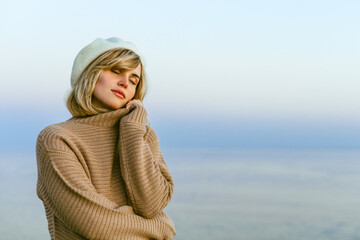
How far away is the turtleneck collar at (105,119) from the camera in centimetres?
203

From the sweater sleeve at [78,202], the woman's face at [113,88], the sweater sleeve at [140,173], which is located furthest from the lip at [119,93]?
the sweater sleeve at [78,202]

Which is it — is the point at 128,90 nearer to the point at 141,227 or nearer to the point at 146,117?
the point at 146,117

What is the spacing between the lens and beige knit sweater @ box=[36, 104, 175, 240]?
179 cm

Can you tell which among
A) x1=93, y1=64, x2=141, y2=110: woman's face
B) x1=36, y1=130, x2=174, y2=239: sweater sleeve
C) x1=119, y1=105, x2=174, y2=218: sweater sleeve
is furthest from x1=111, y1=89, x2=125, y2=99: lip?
x1=36, y1=130, x2=174, y2=239: sweater sleeve

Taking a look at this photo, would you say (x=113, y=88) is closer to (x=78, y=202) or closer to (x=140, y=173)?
(x=140, y=173)

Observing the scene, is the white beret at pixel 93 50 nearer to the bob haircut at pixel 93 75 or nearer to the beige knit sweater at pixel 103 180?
the bob haircut at pixel 93 75

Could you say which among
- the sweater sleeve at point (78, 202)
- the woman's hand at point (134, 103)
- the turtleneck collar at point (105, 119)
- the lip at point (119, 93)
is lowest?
the sweater sleeve at point (78, 202)

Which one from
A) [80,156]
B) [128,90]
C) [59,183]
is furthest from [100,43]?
[59,183]

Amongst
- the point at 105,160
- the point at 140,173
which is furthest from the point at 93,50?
the point at 140,173

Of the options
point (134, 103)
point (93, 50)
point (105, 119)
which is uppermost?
point (93, 50)

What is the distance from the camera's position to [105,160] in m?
1.99

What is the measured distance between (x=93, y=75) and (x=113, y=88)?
109 millimetres

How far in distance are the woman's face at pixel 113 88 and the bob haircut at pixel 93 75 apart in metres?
0.02

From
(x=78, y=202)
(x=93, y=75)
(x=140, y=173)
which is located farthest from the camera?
(x=93, y=75)
